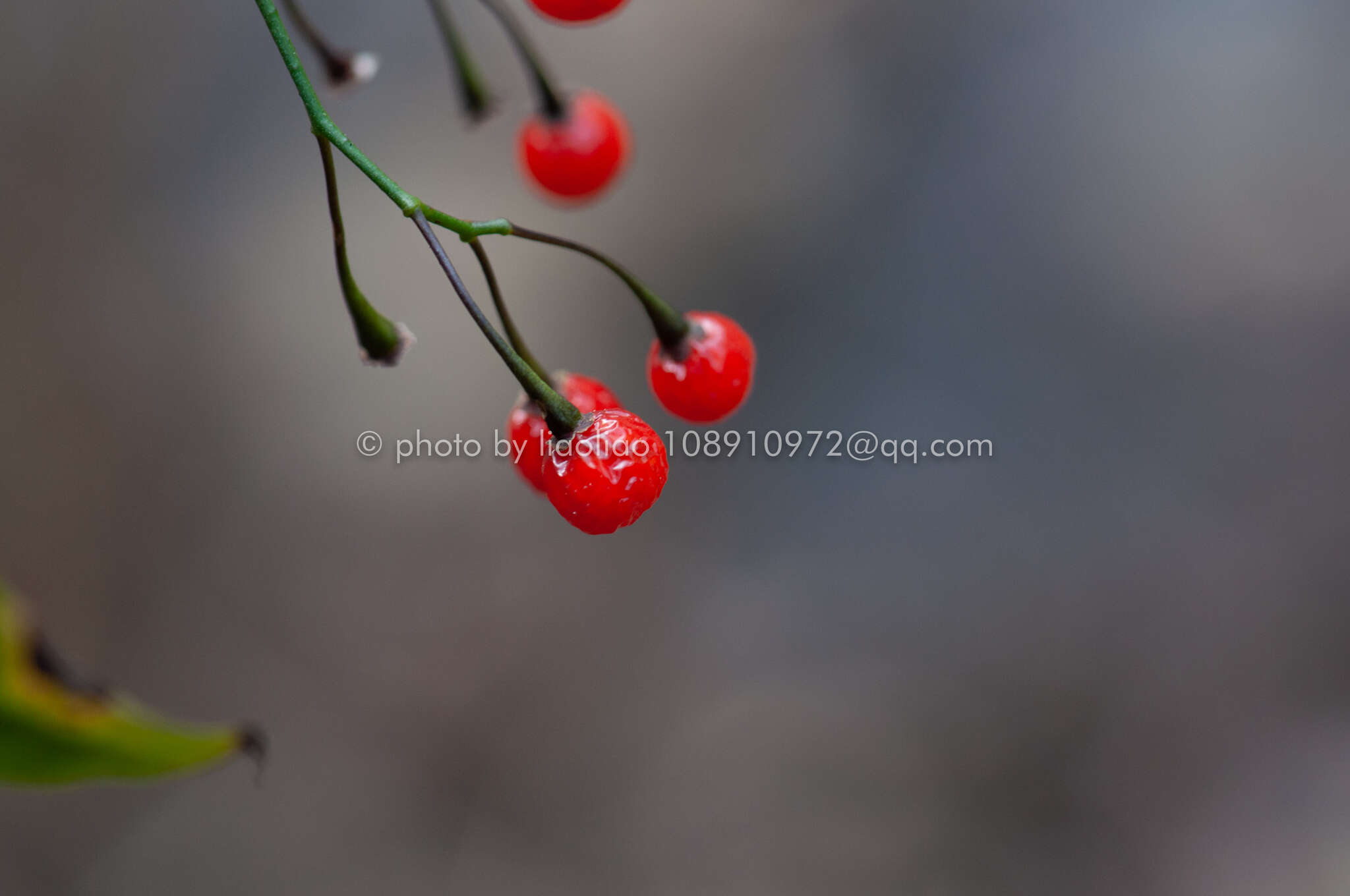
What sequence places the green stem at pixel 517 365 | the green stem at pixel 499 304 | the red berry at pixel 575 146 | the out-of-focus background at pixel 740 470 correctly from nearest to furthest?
1. the green stem at pixel 517 365
2. the green stem at pixel 499 304
3. the red berry at pixel 575 146
4. the out-of-focus background at pixel 740 470

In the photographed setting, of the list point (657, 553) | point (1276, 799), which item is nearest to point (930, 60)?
point (657, 553)

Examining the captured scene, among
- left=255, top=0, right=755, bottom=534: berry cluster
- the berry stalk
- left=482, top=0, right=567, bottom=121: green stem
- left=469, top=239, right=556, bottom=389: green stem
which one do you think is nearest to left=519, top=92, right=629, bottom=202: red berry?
left=482, top=0, right=567, bottom=121: green stem

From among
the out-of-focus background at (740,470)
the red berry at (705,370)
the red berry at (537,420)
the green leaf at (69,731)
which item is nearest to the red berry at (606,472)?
the red berry at (537,420)

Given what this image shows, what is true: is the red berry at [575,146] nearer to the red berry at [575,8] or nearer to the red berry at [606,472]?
the red berry at [575,8]

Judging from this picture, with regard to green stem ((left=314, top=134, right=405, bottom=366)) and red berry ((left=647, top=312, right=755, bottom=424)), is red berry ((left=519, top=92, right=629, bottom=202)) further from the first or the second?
green stem ((left=314, top=134, right=405, bottom=366))

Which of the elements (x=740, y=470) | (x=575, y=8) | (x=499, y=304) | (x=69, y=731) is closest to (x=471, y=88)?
(x=575, y=8)
